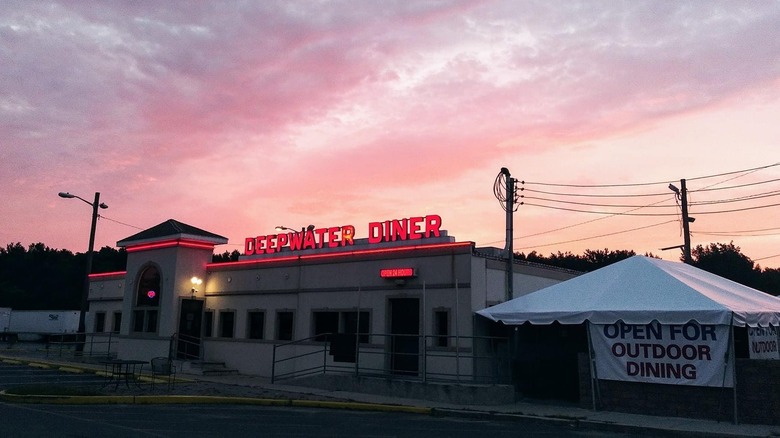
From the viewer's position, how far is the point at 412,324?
72.0ft

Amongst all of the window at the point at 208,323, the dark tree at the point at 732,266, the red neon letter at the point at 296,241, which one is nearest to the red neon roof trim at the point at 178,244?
the window at the point at 208,323

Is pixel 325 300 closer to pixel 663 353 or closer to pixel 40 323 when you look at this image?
pixel 663 353

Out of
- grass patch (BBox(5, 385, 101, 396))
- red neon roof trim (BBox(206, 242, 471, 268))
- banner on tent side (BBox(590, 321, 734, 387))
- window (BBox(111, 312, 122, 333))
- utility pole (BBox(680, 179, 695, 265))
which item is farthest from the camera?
window (BBox(111, 312, 122, 333))

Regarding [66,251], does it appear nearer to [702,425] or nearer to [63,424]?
[63,424]

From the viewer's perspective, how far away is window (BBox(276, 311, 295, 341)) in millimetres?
25797

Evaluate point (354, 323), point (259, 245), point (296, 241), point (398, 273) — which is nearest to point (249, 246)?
point (259, 245)

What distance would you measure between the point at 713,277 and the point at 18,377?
24.6 metres

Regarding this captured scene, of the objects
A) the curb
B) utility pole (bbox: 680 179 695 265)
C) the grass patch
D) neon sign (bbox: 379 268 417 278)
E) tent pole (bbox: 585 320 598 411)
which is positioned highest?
utility pole (bbox: 680 179 695 265)

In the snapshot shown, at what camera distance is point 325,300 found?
2458 cm

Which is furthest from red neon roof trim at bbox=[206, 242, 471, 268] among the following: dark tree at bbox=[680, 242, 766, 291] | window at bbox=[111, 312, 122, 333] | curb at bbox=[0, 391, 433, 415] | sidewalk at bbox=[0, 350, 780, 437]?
dark tree at bbox=[680, 242, 766, 291]

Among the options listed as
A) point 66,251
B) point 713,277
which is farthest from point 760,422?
point 66,251

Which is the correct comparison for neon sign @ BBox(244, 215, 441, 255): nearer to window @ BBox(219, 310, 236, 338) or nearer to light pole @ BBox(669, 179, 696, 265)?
window @ BBox(219, 310, 236, 338)

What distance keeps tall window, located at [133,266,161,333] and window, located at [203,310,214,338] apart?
223 cm

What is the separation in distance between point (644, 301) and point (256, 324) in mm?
16419
